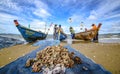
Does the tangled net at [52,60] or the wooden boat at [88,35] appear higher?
the wooden boat at [88,35]

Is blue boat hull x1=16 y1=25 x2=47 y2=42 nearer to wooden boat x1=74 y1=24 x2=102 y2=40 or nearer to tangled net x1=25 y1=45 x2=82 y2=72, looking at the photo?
wooden boat x1=74 y1=24 x2=102 y2=40

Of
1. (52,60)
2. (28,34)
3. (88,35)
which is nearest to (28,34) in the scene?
(28,34)

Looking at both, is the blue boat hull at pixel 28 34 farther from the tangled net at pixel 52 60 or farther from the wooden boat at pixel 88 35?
the tangled net at pixel 52 60

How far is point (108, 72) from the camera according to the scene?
210cm

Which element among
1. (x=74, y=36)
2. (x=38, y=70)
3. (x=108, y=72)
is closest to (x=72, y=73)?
(x=38, y=70)

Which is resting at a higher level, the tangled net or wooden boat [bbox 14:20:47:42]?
wooden boat [bbox 14:20:47:42]

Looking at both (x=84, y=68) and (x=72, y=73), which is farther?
(x=84, y=68)

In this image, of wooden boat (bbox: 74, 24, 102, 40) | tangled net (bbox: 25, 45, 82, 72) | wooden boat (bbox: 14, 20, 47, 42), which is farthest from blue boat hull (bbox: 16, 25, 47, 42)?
tangled net (bbox: 25, 45, 82, 72)

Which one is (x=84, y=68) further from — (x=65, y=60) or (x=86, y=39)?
(x=86, y=39)

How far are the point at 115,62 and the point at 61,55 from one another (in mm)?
1218

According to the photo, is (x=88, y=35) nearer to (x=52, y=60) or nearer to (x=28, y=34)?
(x=28, y=34)

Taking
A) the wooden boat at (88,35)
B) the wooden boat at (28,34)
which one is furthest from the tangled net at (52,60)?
the wooden boat at (88,35)

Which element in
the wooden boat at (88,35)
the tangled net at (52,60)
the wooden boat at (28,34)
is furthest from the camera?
the wooden boat at (88,35)

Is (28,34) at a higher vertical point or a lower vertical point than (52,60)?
higher
